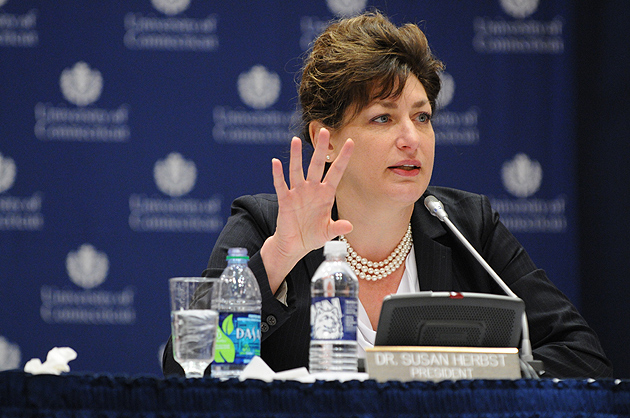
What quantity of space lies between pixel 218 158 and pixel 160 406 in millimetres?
2707

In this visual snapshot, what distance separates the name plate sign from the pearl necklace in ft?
2.87

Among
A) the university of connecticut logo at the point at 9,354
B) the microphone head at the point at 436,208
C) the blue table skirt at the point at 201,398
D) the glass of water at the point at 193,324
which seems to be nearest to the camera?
the blue table skirt at the point at 201,398

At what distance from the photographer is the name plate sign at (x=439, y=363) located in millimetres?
882

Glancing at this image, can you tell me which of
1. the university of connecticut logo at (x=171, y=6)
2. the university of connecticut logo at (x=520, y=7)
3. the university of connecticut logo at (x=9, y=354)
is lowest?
the university of connecticut logo at (x=9, y=354)

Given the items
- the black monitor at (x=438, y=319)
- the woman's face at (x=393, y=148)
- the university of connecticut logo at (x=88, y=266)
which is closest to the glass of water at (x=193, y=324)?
the black monitor at (x=438, y=319)

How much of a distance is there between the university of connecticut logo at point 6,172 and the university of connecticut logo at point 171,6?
109 centimetres

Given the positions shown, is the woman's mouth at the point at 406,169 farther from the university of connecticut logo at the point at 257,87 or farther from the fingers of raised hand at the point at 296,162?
the university of connecticut logo at the point at 257,87

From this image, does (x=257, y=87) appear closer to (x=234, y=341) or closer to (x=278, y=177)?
(x=278, y=177)

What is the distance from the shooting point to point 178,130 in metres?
3.38

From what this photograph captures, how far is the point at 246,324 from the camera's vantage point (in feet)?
3.61

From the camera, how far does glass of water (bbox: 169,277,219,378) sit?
40.9 inches

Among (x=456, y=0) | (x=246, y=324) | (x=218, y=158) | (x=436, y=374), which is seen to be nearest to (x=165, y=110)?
(x=218, y=158)

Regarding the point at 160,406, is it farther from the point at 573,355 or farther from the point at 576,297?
the point at 576,297

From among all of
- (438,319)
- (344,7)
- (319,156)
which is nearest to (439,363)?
(438,319)
